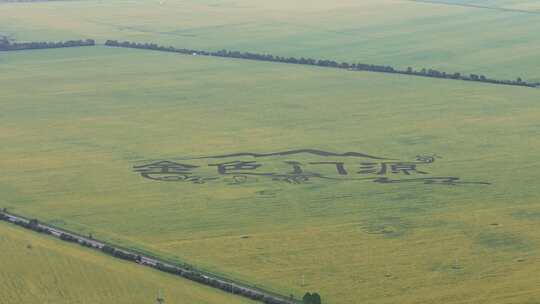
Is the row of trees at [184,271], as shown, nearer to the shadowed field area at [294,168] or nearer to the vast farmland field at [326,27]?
the shadowed field area at [294,168]

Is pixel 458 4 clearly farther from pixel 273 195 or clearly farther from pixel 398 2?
pixel 273 195

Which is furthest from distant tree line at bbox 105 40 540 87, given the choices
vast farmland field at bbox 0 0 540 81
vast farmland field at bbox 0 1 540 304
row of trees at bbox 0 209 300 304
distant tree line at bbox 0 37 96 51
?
row of trees at bbox 0 209 300 304

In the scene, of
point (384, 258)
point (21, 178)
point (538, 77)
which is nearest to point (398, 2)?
point (538, 77)

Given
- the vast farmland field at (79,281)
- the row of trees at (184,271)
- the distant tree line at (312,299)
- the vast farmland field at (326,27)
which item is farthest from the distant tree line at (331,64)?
the distant tree line at (312,299)

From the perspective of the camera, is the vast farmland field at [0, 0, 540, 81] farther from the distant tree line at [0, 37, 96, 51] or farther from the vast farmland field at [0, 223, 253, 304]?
the vast farmland field at [0, 223, 253, 304]

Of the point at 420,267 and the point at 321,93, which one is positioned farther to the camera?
the point at 321,93

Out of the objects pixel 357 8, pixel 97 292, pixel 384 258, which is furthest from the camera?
pixel 357 8

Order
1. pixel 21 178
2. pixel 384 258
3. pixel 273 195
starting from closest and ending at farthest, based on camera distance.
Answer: pixel 384 258 < pixel 273 195 < pixel 21 178
